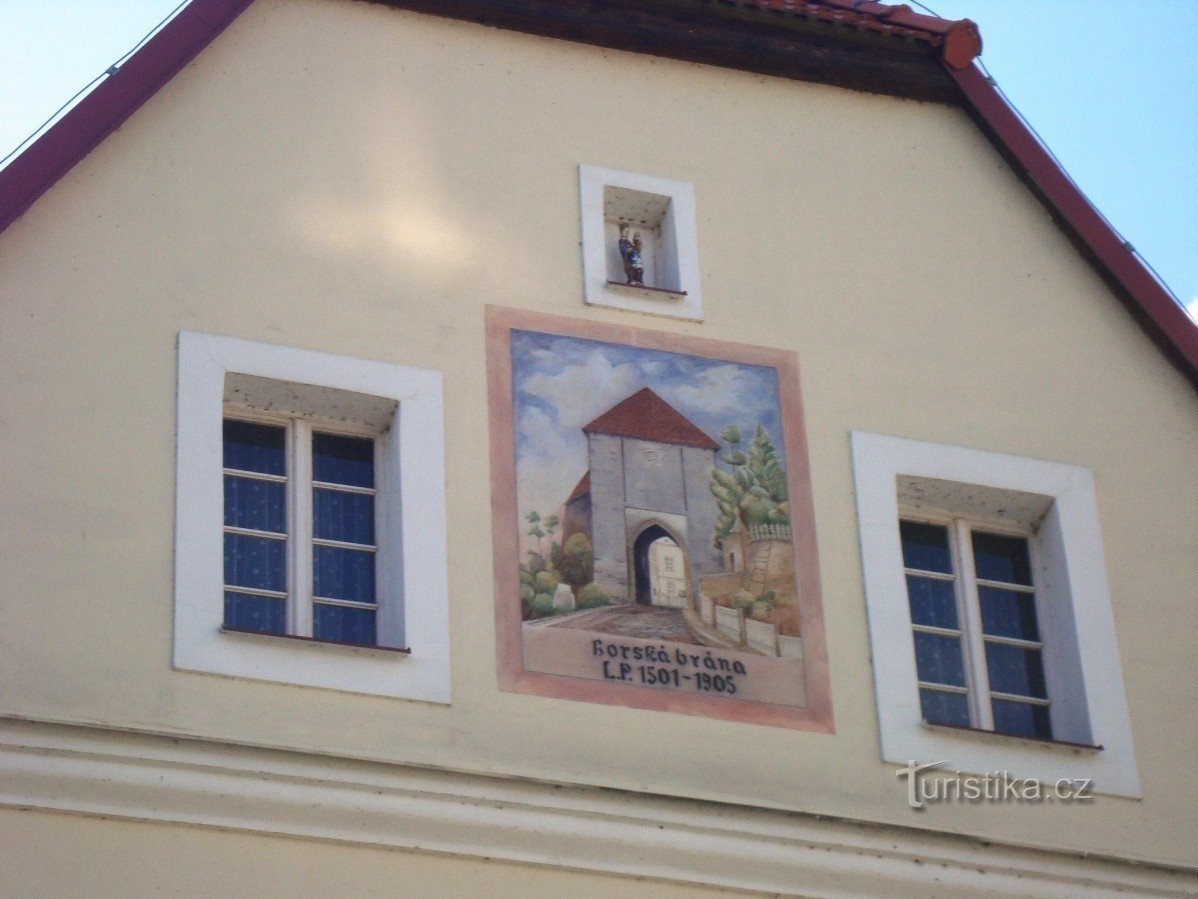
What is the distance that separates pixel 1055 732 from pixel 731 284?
109 inches

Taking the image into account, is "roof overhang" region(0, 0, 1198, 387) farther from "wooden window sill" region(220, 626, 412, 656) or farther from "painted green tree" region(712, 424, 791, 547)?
"wooden window sill" region(220, 626, 412, 656)

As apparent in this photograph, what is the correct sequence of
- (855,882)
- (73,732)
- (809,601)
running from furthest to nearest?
(809,601) → (855,882) → (73,732)

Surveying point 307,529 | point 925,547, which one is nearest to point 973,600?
point 925,547

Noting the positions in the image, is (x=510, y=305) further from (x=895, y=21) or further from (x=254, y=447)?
(x=895, y=21)

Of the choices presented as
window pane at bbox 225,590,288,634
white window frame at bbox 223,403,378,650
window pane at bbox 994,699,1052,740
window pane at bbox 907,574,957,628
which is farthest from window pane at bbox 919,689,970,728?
window pane at bbox 225,590,288,634

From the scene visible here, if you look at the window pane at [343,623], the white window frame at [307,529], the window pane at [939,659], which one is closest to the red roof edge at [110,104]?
the white window frame at [307,529]

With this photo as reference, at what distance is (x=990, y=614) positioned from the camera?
45.9 feet

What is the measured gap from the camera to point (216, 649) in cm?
1190

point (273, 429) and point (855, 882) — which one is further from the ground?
point (273, 429)

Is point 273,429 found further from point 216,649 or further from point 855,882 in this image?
point 855,882

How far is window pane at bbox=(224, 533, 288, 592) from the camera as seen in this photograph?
12469 millimetres

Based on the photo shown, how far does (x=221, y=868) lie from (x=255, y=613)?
143 centimetres

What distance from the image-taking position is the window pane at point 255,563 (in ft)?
40.9

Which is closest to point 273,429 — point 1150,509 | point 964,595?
point 964,595
